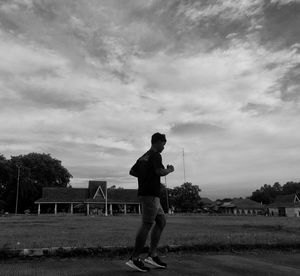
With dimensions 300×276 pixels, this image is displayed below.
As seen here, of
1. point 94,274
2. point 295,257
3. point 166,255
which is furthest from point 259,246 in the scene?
point 94,274

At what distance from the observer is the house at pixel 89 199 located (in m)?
77.6

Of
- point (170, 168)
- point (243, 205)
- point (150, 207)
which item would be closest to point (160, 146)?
point (170, 168)

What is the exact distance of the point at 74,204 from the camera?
8144 cm

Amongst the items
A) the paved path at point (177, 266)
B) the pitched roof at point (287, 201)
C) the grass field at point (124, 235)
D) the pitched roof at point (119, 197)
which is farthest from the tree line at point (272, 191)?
the paved path at point (177, 266)

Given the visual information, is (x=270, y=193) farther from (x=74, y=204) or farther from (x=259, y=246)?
(x=259, y=246)

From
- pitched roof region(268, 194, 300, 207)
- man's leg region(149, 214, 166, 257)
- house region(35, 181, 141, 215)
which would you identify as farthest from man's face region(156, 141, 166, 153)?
pitched roof region(268, 194, 300, 207)

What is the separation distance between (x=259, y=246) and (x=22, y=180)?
79.4 m

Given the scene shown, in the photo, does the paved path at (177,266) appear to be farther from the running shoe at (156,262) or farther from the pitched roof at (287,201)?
the pitched roof at (287,201)

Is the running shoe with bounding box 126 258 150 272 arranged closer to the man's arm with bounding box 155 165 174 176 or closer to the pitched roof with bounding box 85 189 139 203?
the man's arm with bounding box 155 165 174 176

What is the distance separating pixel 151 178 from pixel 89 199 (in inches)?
2980

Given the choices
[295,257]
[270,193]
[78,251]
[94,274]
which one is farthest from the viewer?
[270,193]

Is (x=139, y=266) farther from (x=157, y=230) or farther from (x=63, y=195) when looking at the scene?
(x=63, y=195)

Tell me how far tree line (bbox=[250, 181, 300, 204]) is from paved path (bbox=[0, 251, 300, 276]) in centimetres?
15187

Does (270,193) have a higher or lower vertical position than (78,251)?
higher
